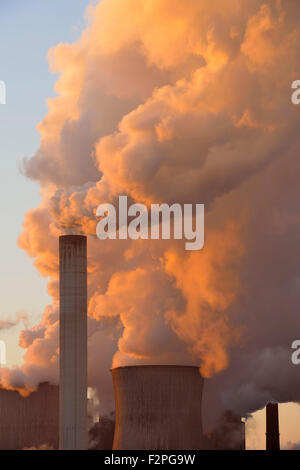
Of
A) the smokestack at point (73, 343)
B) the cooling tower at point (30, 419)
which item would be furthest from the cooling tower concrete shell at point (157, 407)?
the cooling tower at point (30, 419)

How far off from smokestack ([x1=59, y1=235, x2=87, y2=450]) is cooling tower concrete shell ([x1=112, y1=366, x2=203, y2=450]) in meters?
5.89

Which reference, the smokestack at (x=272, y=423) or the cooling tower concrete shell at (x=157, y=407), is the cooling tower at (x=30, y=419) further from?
the smokestack at (x=272, y=423)

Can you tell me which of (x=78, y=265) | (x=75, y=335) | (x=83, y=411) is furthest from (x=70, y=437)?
(x=78, y=265)

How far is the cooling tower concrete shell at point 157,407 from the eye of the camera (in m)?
71.6

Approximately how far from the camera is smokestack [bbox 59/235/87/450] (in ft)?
217

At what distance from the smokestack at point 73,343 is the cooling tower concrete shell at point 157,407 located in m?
5.89

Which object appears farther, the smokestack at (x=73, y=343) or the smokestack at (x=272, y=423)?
the smokestack at (x=272, y=423)

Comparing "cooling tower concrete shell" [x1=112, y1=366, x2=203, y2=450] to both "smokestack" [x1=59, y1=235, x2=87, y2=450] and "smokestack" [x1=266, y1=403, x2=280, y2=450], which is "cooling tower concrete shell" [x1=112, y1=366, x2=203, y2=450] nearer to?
"smokestack" [x1=59, y1=235, x2=87, y2=450]

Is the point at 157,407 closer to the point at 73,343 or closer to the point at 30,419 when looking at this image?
the point at 73,343

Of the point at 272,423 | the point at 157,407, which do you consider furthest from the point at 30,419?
the point at 272,423

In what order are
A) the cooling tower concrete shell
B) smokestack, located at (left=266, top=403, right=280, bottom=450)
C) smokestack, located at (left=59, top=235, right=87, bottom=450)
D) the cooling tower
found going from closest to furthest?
smokestack, located at (left=59, top=235, right=87, bottom=450) → the cooling tower concrete shell → smokestack, located at (left=266, top=403, right=280, bottom=450) → the cooling tower

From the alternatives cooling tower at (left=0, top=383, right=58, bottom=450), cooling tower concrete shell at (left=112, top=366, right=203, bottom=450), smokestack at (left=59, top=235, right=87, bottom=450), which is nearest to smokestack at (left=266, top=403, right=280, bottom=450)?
cooling tower concrete shell at (left=112, top=366, right=203, bottom=450)

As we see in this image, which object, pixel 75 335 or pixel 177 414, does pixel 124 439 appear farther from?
pixel 75 335

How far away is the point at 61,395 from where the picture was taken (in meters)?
66.5
